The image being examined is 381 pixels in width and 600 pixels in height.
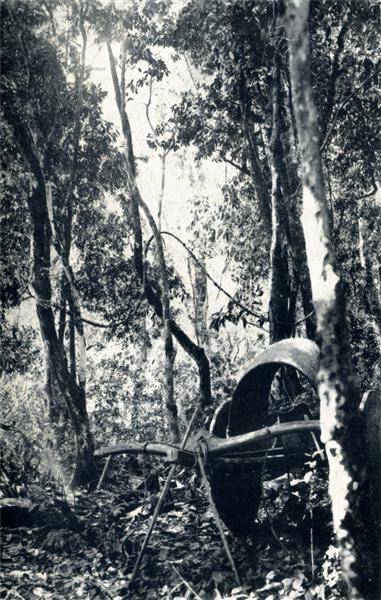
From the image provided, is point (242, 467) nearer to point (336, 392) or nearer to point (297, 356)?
point (297, 356)

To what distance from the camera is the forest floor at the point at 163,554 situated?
5.88 metres

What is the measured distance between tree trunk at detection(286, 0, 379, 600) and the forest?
0.6 inches

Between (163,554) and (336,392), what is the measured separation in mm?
3786

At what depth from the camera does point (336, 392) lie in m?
4.51

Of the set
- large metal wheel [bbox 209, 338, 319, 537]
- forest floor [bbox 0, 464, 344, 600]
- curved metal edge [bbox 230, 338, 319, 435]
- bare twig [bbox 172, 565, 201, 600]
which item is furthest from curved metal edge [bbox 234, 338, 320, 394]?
bare twig [bbox 172, 565, 201, 600]

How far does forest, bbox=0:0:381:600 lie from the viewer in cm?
487

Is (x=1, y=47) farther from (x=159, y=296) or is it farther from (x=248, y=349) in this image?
(x=248, y=349)

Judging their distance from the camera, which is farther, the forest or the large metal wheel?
the large metal wheel

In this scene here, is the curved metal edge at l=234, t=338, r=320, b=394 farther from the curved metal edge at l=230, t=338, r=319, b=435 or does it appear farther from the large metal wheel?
the large metal wheel

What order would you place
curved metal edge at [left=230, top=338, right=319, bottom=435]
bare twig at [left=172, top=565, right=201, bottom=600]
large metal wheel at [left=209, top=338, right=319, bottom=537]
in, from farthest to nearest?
large metal wheel at [left=209, top=338, right=319, bottom=537], curved metal edge at [left=230, top=338, right=319, bottom=435], bare twig at [left=172, top=565, right=201, bottom=600]

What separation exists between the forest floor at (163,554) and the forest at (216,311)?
1.3 inches

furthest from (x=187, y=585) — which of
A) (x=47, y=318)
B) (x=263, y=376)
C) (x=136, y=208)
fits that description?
(x=136, y=208)

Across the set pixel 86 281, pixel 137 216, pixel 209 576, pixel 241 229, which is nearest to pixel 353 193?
pixel 241 229

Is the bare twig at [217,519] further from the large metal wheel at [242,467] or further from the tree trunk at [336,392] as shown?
the tree trunk at [336,392]
